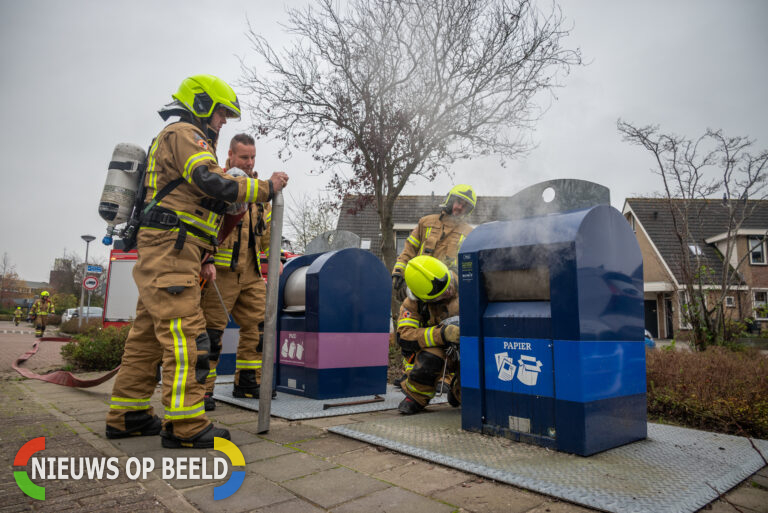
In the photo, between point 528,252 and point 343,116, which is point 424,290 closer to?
point 528,252

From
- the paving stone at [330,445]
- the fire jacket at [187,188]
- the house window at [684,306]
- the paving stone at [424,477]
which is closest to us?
the paving stone at [424,477]

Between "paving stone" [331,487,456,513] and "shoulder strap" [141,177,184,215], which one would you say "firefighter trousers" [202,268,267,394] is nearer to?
"shoulder strap" [141,177,184,215]

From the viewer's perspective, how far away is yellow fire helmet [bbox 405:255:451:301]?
151 inches

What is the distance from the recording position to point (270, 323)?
3.33 meters

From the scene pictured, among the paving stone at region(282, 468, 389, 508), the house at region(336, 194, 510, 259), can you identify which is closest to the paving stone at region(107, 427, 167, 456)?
the paving stone at region(282, 468, 389, 508)

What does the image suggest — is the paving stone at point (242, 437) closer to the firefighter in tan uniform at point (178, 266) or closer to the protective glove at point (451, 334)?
the firefighter in tan uniform at point (178, 266)

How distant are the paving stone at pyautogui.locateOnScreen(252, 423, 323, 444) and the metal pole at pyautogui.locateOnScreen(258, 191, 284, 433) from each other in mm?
96

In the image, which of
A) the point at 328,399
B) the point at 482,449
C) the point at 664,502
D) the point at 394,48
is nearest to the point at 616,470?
the point at 664,502

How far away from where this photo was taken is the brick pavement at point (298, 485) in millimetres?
1998

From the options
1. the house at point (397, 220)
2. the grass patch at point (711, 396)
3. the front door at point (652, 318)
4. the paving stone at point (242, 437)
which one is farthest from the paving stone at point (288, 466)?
the front door at point (652, 318)

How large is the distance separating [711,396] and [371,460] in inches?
113

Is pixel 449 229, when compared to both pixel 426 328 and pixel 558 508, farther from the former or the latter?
pixel 558 508

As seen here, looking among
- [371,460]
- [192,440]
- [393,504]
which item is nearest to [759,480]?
[393,504]

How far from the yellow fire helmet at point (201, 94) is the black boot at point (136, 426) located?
2090mm
